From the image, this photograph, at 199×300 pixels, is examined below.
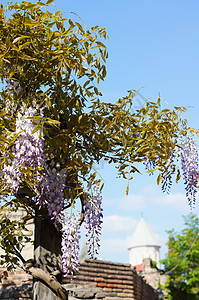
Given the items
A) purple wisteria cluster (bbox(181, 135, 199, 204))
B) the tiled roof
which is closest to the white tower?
the tiled roof

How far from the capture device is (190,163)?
16.0 ft

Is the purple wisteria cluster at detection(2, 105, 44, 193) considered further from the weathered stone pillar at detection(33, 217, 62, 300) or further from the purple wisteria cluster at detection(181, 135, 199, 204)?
the purple wisteria cluster at detection(181, 135, 199, 204)

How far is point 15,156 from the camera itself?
3.39m

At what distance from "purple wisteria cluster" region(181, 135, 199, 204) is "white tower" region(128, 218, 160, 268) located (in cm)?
6121

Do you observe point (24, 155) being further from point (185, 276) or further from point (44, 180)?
point (185, 276)

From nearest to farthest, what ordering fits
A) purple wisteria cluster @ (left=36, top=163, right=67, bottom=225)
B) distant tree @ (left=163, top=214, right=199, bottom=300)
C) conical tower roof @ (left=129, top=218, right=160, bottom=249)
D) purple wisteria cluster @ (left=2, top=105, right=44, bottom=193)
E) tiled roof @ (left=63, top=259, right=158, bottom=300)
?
purple wisteria cluster @ (left=2, top=105, right=44, bottom=193) → purple wisteria cluster @ (left=36, top=163, right=67, bottom=225) → tiled roof @ (left=63, top=259, right=158, bottom=300) → distant tree @ (left=163, top=214, right=199, bottom=300) → conical tower roof @ (left=129, top=218, right=160, bottom=249)

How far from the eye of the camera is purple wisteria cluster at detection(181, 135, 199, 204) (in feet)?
15.8

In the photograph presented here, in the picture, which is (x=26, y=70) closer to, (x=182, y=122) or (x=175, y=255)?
(x=182, y=122)

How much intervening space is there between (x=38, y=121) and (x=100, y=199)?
→ 1.05 metres

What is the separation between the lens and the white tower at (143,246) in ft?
212

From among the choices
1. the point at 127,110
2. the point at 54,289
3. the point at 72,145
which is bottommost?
the point at 54,289

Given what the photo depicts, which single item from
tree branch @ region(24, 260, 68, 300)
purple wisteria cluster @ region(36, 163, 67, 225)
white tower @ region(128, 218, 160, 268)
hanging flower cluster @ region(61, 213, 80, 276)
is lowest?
tree branch @ region(24, 260, 68, 300)

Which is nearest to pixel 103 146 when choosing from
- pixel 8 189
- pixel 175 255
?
pixel 8 189

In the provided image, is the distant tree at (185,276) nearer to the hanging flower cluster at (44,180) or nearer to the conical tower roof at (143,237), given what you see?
the hanging flower cluster at (44,180)
